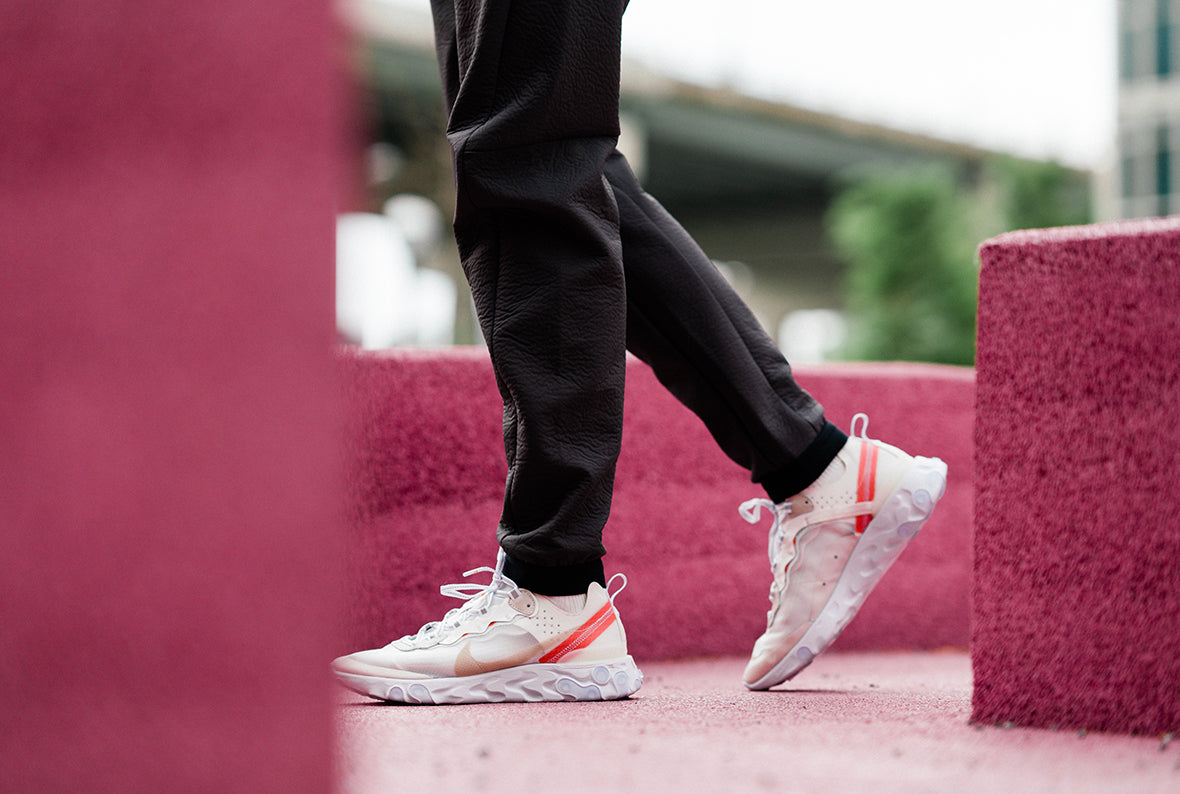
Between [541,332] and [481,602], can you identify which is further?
[481,602]

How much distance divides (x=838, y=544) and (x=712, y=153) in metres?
21.4

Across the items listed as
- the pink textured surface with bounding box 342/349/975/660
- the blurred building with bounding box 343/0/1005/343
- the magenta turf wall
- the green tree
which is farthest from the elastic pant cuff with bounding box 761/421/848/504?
the green tree

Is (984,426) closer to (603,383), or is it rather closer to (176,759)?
(603,383)

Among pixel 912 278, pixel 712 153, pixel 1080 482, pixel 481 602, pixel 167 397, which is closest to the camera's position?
pixel 167 397

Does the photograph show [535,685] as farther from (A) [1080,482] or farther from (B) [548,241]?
(A) [1080,482]

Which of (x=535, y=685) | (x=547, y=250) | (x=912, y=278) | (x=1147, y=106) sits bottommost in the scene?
(x=535, y=685)

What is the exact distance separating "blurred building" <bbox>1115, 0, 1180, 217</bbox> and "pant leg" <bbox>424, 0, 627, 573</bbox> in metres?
26.5

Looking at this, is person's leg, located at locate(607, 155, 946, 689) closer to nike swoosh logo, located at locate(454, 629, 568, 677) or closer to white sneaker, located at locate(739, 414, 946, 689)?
white sneaker, located at locate(739, 414, 946, 689)

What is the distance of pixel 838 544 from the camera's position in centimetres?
151

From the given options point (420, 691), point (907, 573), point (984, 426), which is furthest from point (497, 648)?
point (907, 573)

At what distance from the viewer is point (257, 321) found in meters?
0.54

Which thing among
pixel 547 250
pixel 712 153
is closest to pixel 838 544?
pixel 547 250

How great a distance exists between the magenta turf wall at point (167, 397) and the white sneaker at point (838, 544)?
1.03 meters

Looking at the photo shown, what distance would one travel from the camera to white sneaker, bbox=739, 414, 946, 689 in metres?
1.49
